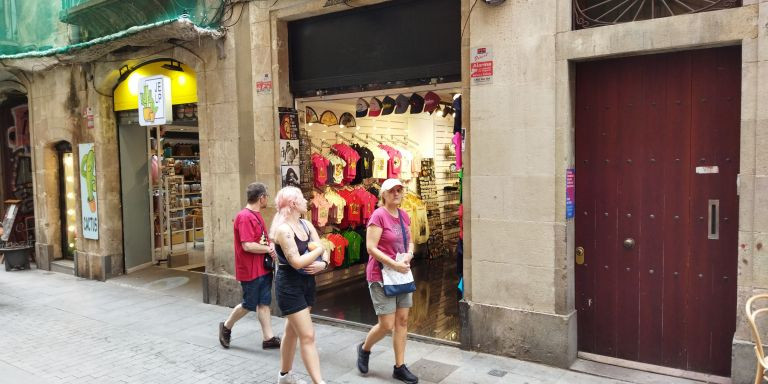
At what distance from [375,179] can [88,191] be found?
5.52 m

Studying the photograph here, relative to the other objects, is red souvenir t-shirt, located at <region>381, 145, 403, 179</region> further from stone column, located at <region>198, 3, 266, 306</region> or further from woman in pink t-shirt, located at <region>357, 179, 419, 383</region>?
woman in pink t-shirt, located at <region>357, 179, 419, 383</region>

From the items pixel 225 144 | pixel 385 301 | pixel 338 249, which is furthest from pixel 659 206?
pixel 225 144

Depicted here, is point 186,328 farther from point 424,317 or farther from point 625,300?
point 625,300

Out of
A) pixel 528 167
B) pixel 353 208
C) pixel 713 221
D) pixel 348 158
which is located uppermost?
pixel 348 158

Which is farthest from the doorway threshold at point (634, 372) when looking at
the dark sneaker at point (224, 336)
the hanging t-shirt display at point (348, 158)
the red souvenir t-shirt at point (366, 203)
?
the hanging t-shirt display at point (348, 158)

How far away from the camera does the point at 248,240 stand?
20.4 ft

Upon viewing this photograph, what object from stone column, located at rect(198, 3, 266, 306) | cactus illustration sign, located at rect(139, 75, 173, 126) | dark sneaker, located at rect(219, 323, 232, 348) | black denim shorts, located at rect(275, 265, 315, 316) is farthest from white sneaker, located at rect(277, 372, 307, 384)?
cactus illustration sign, located at rect(139, 75, 173, 126)

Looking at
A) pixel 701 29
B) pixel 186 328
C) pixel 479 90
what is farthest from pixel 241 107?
pixel 701 29

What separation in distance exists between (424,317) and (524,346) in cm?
189

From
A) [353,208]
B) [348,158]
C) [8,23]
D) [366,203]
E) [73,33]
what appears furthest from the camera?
[8,23]

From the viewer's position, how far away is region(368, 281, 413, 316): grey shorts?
530 centimetres

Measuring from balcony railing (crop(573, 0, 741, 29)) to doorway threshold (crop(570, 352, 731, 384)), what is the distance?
10.8 feet

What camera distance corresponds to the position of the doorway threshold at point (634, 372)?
528 centimetres

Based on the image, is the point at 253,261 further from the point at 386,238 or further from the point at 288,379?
the point at 386,238
